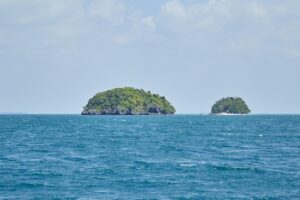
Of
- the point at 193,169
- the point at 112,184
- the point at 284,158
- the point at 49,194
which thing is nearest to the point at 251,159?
the point at 284,158

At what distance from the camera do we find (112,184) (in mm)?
45375

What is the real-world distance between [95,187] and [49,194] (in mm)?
4107

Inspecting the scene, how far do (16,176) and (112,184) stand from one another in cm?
943

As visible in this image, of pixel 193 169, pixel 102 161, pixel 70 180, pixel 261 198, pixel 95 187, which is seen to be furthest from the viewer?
pixel 102 161

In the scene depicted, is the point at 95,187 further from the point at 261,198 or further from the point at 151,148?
the point at 151,148

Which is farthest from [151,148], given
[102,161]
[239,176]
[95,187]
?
[95,187]

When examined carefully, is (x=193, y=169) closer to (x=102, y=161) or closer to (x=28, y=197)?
(x=102, y=161)

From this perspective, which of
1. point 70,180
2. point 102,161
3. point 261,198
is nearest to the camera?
point 261,198

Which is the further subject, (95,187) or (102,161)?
(102,161)

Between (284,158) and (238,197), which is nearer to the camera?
(238,197)

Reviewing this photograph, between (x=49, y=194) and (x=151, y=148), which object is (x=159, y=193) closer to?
(x=49, y=194)

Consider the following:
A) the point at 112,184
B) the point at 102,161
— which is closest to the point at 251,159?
the point at 102,161

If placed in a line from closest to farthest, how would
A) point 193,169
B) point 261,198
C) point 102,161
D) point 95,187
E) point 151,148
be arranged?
1. point 261,198
2. point 95,187
3. point 193,169
4. point 102,161
5. point 151,148

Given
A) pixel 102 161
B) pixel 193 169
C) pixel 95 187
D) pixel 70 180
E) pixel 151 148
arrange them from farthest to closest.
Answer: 1. pixel 151 148
2. pixel 102 161
3. pixel 193 169
4. pixel 70 180
5. pixel 95 187
